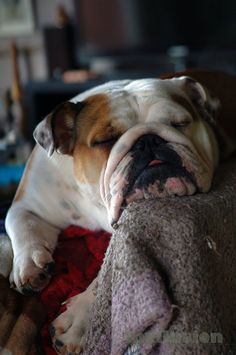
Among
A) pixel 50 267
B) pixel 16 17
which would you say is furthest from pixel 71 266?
pixel 16 17

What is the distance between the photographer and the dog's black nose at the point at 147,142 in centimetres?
116

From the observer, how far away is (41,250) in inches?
48.4

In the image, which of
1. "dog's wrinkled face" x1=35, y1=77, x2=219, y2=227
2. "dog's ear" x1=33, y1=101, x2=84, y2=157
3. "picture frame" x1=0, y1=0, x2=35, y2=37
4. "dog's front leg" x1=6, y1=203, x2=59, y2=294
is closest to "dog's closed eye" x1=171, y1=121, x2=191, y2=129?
"dog's wrinkled face" x1=35, y1=77, x2=219, y2=227

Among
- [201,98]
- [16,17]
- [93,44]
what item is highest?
[201,98]

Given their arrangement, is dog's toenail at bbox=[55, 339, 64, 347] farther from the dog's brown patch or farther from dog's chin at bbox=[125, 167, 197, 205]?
the dog's brown patch

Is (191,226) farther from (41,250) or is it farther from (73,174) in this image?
(73,174)

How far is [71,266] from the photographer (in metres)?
1.23

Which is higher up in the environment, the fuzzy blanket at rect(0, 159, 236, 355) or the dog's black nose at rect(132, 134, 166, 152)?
the dog's black nose at rect(132, 134, 166, 152)

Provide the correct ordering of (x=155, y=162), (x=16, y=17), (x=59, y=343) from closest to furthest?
(x=59, y=343)
(x=155, y=162)
(x=16, y=17)

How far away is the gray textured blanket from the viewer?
836 mm

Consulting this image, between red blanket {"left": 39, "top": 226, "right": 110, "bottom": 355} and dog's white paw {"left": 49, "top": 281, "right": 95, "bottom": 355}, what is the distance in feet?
0.10

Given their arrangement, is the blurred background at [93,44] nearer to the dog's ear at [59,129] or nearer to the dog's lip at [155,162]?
the dog's ear at [59,129]

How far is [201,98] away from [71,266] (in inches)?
20.8

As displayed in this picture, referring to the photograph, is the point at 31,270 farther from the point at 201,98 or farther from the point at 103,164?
the point at 201,98
